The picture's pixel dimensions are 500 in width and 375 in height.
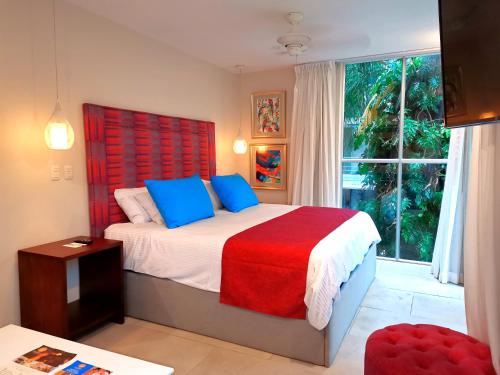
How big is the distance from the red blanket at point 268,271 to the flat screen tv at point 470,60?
1.14 metres

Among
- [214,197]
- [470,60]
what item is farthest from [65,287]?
[470,60]

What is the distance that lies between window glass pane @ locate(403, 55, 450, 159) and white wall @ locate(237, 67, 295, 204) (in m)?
1.46

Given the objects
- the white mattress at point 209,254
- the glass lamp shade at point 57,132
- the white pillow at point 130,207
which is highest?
the glass lamp shade at point 57,132

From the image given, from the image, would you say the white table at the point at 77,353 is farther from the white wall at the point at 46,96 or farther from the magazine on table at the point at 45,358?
the white wall at the point at 46,96

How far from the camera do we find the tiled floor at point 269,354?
2.19 meters

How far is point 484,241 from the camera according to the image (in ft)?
→ 4.81

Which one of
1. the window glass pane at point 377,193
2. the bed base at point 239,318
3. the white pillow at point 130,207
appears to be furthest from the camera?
the window glass pane at point 377,193

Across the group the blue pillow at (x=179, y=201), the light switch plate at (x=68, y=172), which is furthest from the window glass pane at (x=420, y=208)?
the light switch plate at (x=68, y=172)

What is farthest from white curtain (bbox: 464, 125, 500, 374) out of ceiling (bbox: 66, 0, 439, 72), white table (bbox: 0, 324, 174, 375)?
ceiling (bbox: 66, 0, 439, 72)

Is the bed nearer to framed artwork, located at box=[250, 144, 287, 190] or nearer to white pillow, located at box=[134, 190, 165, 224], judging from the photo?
white pillow, located at box=[134, 190, 165, 224]

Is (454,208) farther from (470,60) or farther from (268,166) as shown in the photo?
(470,60)

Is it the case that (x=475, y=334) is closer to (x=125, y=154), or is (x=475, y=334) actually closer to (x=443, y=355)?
(x=443, y=355)

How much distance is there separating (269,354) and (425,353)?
1068mm

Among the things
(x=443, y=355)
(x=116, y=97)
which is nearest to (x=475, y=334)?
(x=443, y=355)
